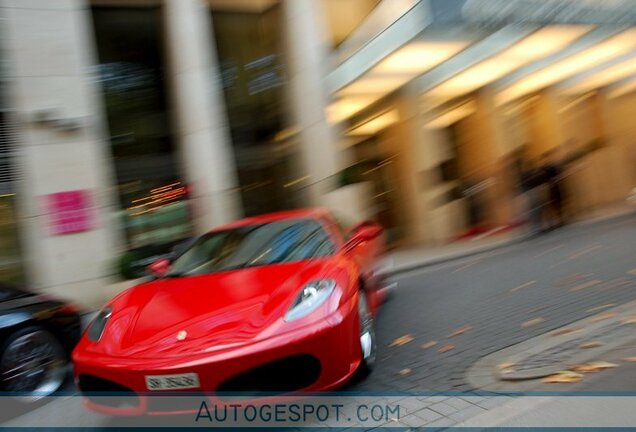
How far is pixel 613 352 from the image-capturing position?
4.36 meters

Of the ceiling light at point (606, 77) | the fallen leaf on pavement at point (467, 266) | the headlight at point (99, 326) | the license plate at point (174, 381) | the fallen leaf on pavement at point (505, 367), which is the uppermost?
the ceiling light at point (606, 77)

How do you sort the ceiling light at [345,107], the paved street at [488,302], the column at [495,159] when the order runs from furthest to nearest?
the column at [495,159]
the ceiling light at [345,107]
the paved street at [488,302]

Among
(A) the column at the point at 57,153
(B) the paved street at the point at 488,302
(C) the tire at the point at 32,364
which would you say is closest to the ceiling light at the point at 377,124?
(B) the paved street at the point at 488,302

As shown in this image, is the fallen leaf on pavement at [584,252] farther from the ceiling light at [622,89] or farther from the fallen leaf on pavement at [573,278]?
the ceiling light at [622,89]

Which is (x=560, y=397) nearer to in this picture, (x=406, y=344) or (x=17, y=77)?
(x=406, y=344)

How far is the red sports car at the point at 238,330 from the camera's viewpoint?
140 inches

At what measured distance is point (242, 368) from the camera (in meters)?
3.52

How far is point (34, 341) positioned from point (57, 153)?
5136 millimetres

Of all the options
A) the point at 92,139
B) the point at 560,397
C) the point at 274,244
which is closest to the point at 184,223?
the point at 92,139

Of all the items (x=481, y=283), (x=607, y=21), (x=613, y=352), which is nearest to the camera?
(x=613, y=352)

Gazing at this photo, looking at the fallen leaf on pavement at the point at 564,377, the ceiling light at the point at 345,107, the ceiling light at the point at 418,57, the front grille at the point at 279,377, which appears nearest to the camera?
the front grille at the point at 279,377

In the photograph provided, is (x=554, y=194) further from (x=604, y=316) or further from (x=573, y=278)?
(x=604, y=316)

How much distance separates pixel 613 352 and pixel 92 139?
8.33 meters

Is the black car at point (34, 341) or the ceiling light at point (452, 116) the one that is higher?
the ceiling light at point (452, 116)
